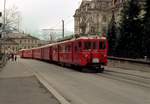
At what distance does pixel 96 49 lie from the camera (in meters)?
37.3

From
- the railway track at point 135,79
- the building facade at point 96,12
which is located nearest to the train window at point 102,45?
the railway track at point 135,79

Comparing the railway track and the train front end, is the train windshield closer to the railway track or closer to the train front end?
the train front end

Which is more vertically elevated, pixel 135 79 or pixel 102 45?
pixel 102 45

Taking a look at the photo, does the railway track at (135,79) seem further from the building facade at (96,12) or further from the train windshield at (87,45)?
the building facade at (96,12)

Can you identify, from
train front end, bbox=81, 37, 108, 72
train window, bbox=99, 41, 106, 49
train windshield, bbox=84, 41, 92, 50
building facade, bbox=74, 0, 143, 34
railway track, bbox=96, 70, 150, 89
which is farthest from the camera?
building facade, bbox=74, 0, 143, 34

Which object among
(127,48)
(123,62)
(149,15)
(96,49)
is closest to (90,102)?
(96,49)

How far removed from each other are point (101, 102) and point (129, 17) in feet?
134

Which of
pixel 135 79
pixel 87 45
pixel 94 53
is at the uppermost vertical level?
pixel 87 45

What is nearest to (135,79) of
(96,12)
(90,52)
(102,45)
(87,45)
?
(90,52)

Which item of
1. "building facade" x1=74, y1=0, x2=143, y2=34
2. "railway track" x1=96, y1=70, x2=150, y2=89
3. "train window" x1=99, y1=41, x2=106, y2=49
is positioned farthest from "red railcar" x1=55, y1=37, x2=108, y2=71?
"building facade" x1=74, y1=0, x2=143, y2=34

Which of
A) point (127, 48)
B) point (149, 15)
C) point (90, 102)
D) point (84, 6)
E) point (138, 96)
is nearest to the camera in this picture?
point (90, 102)

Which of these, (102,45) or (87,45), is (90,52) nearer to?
(87,45)

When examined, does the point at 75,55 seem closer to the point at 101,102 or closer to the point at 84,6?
the point at 101,102

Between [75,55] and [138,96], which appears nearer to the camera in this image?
[138,96]
